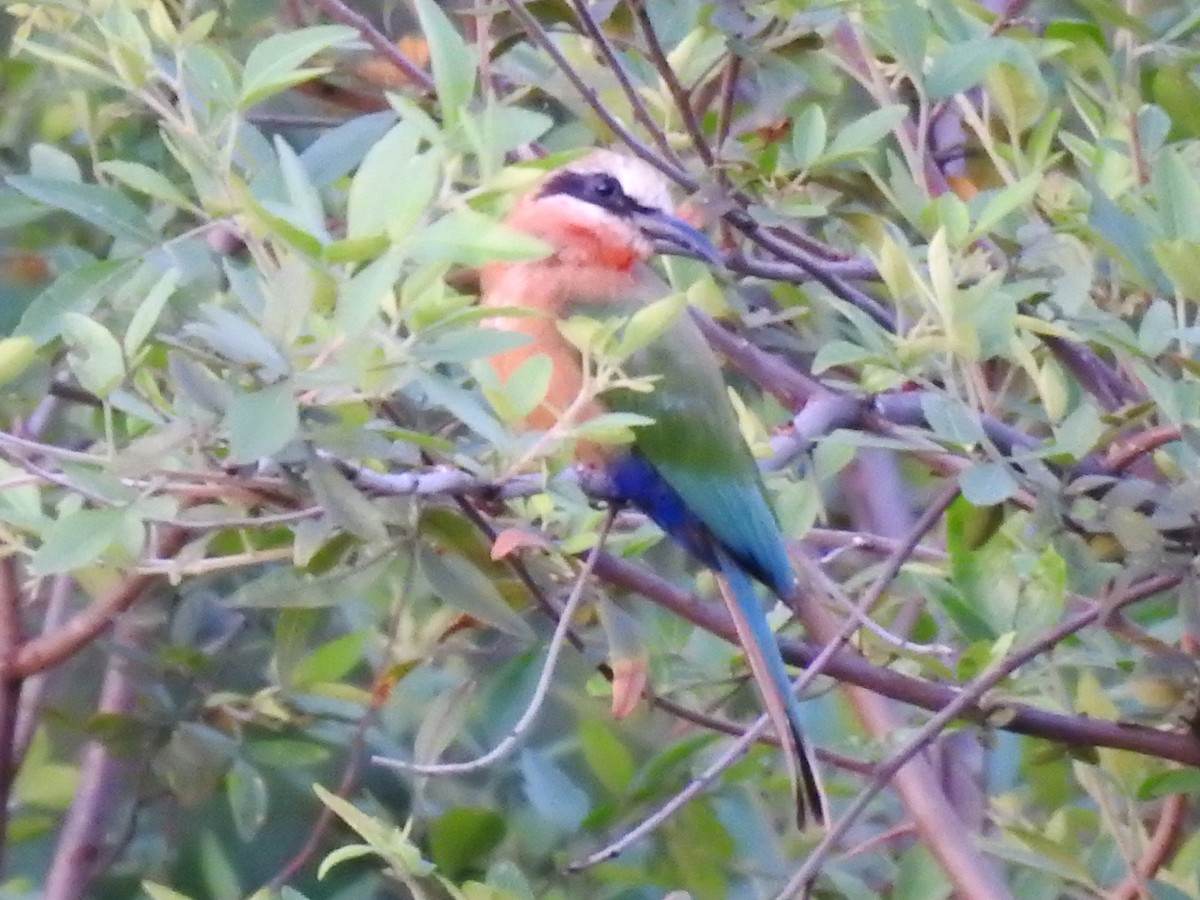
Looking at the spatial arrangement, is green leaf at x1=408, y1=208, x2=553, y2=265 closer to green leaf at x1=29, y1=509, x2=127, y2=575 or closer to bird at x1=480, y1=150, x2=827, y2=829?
green leaf at x1=29, y1=509, x2=127, y2=575

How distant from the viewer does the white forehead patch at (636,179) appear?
8.35 ft

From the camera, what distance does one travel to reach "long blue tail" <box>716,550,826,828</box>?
196 centimetres

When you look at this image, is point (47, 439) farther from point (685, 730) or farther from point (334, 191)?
point (685, 730)

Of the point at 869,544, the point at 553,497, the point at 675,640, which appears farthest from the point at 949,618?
the point at 553,497

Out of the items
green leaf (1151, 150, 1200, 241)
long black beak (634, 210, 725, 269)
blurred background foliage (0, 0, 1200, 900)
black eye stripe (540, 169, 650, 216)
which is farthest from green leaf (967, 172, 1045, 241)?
black eye stripe (540, 169, 650, 216)

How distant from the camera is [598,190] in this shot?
2566 millimetres

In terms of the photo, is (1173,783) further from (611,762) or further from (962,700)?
(611,762)

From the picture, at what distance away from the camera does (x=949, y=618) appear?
6.62 feet

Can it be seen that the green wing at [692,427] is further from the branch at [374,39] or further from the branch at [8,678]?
the branch at [8,678]

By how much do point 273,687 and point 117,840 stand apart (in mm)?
355

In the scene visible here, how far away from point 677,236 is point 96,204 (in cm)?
91

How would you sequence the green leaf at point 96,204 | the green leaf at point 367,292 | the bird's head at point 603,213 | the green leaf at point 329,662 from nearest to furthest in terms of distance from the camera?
the green leaf at point 367,292, the green leaf at point 96,204, the green leaf at point 329,662, the bird's head at point 603,213

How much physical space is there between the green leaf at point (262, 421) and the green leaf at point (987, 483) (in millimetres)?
601

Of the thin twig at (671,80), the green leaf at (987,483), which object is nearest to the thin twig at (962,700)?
the green leaf at (987,483)
